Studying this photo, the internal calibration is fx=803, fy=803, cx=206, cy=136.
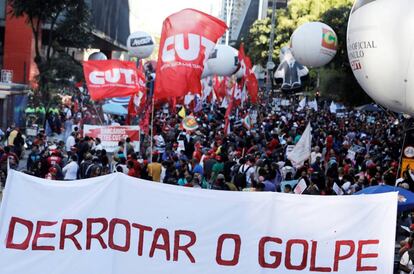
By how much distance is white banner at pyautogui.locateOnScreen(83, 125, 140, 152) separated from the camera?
19.0m

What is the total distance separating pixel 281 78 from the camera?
33.7m

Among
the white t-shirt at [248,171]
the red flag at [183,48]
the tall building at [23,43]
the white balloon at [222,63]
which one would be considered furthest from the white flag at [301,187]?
the white balloon at [222,63]

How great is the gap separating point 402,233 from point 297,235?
6260mm

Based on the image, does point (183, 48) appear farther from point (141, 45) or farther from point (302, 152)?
point (141, 45)

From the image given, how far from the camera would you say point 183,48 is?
46.7 ft

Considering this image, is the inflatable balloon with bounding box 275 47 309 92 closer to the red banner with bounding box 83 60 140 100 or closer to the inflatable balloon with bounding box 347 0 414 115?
the red banner with bounding box 83 60 140 100

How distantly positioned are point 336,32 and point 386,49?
2313 centimetres

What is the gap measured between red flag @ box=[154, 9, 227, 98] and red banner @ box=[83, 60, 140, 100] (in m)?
4.80

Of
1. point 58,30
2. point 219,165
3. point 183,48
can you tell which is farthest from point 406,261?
point 58,30

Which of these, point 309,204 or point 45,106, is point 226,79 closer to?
point 45,106

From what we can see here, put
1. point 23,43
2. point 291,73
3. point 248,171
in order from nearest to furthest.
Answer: point 248,171, point 291,73, point 23,43

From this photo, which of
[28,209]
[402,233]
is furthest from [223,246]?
[402,233]

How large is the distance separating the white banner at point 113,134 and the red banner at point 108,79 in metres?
0.83

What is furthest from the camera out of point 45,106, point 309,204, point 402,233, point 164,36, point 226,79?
point 226,79
